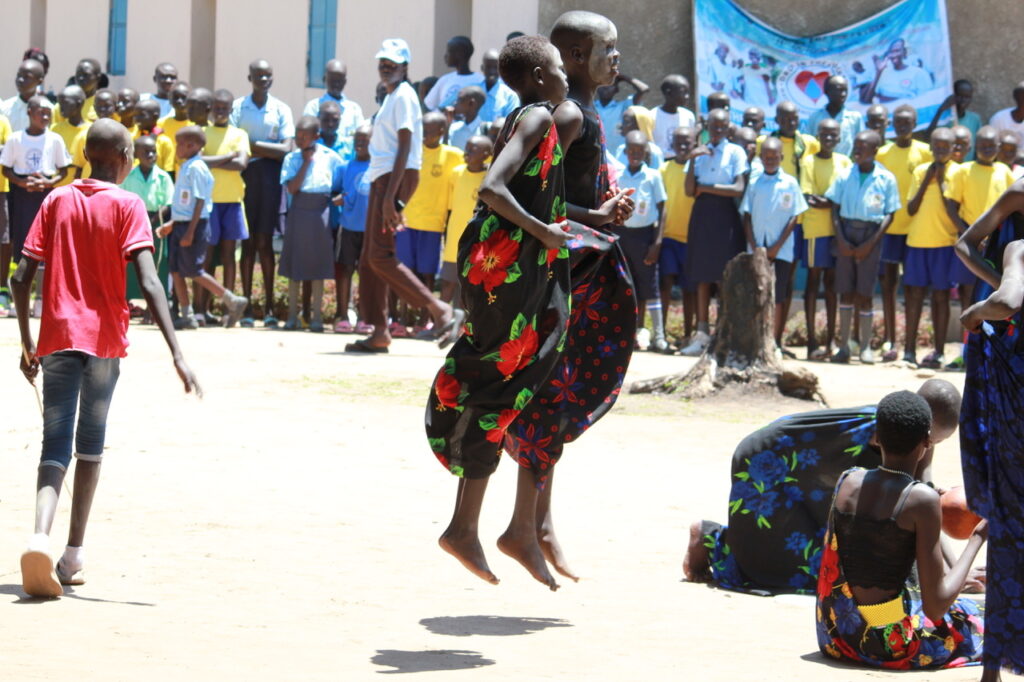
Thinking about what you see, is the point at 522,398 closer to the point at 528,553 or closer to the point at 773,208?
the point at 528,553

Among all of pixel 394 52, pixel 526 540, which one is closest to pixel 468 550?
pixel 526 540

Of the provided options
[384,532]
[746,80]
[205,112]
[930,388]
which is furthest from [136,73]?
[930,388]

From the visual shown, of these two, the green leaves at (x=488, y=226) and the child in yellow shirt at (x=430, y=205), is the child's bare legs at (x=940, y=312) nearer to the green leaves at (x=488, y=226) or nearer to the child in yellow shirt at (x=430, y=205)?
the child in yellow shirt at (x=430, y=205)

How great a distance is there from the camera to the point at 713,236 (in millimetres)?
13609

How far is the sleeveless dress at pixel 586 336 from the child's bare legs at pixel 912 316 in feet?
29.3

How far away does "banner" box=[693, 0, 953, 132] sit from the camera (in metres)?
16.5

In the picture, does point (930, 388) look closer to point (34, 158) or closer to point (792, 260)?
point (792, 260)

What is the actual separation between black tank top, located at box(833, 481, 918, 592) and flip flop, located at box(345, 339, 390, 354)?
737 cm

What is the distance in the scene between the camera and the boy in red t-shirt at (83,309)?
4.96 m

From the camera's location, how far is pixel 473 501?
15.4 ft

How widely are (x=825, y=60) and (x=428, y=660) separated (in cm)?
1387

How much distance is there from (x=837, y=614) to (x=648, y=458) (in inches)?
138

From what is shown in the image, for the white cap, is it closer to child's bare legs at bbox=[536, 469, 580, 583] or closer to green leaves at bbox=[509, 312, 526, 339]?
child's bare legs at bbox=[536, 469, 580, 583]

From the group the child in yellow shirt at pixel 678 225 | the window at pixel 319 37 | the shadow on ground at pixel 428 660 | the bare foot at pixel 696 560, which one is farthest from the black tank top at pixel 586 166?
the window at pixel 319 37
